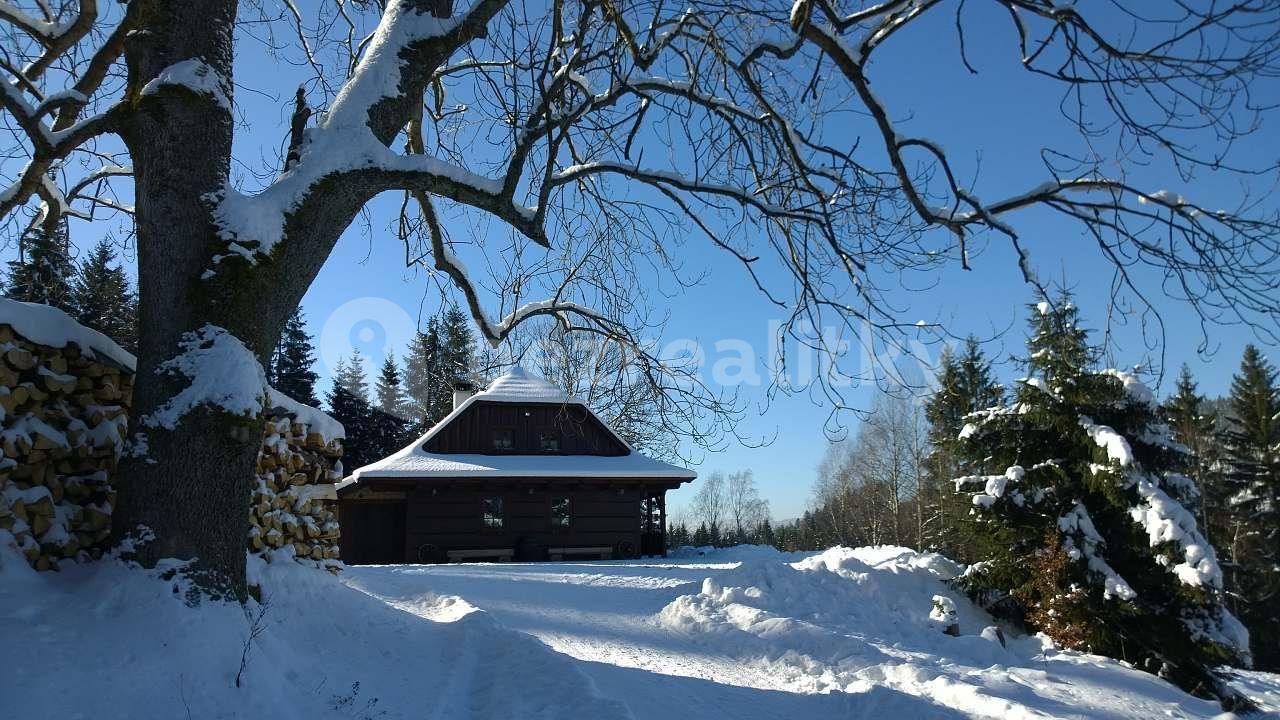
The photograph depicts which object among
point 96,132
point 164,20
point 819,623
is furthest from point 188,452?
point 819,623

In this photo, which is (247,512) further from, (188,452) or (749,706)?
(749,706)

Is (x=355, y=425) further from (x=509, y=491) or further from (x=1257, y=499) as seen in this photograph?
(x=1257, y=499)

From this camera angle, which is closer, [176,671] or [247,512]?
[176,671]

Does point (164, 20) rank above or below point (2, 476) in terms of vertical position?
above

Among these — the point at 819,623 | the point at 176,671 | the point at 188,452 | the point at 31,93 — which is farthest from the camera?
the point at 819,623

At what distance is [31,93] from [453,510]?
1568 cm

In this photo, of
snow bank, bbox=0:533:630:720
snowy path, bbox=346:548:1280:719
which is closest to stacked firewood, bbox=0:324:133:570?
snow bank, bbox=0:533:630:720

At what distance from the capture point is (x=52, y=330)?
4805mm

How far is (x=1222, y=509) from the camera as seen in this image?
27766 mm

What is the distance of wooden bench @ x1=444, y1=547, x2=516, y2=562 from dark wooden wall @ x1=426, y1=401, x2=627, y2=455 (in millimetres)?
2975

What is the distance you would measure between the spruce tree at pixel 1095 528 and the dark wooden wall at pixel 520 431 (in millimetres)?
12544

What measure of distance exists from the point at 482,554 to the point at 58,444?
16264 mm

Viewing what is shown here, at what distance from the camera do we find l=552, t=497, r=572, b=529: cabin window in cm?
2150

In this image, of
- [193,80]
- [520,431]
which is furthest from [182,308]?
[520,431]
